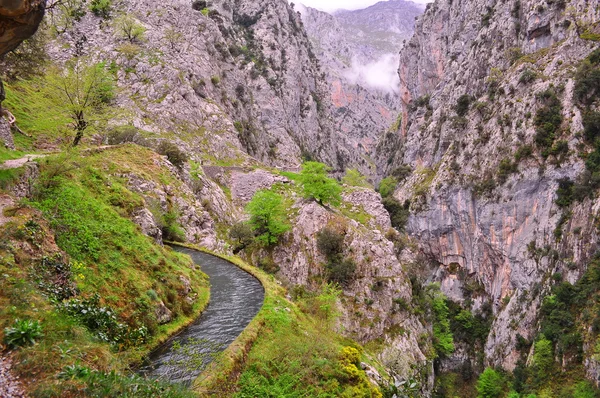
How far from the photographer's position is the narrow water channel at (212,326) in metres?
10.4

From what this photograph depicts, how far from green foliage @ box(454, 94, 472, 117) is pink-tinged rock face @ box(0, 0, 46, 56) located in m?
89.9

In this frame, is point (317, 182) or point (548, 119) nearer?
point (317, 182)

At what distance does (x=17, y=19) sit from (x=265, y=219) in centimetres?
3041

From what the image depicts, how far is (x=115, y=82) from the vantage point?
179 feet

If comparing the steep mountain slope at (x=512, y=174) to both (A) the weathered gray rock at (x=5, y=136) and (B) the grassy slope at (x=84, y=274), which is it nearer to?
(B) the grassy slope at (x=84, y=274)

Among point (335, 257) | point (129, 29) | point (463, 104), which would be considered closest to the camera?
point (335, 257)

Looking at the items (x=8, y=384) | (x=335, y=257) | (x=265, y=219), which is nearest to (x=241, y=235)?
(x=265, y=219)

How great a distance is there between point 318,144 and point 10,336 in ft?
355

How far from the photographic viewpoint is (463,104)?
84.4 meters

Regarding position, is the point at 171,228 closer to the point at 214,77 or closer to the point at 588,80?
the point at 214,77

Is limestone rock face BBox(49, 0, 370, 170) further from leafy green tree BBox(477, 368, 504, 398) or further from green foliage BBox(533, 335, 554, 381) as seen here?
leafy green tree BBox(477, 368, 504, 398)

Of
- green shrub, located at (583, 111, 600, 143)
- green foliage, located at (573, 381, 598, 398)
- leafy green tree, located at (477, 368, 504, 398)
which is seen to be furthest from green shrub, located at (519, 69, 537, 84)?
leafy green tree, located at (477, 368, 504, 398)

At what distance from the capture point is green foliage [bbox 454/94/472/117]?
8412cm

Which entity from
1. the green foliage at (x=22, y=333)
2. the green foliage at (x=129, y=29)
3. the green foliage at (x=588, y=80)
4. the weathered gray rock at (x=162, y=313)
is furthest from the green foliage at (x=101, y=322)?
the green foliage at (x=588, y=80)
